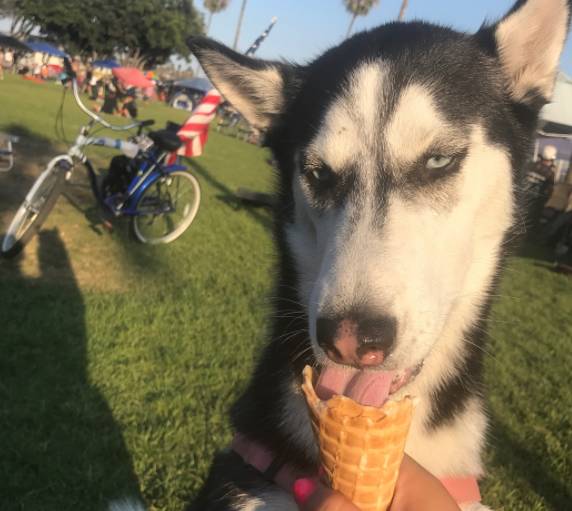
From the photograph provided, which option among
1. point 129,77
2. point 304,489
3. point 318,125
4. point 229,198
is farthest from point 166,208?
point 129,77

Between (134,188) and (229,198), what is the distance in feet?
13.6

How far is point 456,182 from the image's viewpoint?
183 centimetres

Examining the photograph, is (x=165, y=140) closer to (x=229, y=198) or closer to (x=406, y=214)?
(x=229, y=198)

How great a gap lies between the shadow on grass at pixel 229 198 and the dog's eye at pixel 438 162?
6.65 metres

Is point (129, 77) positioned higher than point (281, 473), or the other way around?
point (281, 473)

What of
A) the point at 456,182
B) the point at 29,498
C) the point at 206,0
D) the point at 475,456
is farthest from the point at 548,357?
the point at 206,0

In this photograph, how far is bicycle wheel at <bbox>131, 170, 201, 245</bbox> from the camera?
728cm

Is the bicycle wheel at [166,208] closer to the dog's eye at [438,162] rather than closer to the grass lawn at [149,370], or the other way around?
the grass lawn at [149,370]

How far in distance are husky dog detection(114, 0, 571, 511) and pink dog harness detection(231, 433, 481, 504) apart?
25 millimetres

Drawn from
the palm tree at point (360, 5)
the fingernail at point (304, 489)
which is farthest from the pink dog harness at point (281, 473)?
the palm tree at point (360, 5)

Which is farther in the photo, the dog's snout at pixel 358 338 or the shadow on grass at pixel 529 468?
the shadow on grass at pixel 529 468

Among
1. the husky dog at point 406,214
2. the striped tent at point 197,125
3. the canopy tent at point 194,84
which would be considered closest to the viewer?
the husky dog at point 406,214

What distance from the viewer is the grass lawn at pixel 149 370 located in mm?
3180

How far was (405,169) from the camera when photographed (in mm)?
1791
